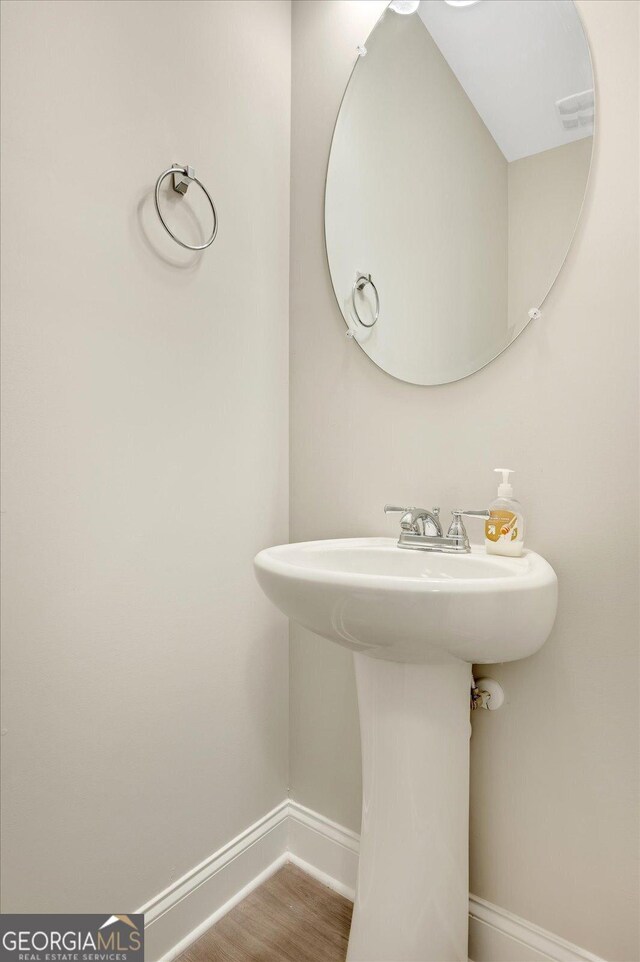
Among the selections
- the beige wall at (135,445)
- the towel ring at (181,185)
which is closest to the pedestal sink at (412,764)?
the beige wall at (135,445)

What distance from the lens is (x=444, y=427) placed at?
117cm

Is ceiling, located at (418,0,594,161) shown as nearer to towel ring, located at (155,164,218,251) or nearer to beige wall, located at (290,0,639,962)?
beige wall, located at (290,0,639,962)

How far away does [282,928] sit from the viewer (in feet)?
3.89

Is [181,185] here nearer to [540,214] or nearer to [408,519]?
[540,214]

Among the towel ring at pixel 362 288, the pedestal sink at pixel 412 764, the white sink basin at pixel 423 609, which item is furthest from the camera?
the towel ring at pixel 362 288

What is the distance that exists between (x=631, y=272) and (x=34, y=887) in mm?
1456

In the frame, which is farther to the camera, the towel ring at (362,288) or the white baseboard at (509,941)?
the towel ring at (362,288)

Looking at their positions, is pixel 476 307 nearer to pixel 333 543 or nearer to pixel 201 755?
pixel 333 543

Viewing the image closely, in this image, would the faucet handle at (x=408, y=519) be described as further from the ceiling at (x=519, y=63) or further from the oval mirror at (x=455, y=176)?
the ceiling at (x=519, y=63)

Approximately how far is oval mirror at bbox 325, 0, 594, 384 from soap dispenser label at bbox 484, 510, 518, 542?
0.32 m

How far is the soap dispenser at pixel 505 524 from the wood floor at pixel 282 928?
0.91 metres

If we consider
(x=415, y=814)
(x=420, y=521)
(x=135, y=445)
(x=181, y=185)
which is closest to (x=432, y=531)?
(x=420, y=521)

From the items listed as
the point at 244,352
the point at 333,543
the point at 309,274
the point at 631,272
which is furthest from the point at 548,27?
the point at 333,543

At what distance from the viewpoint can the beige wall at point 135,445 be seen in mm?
901
